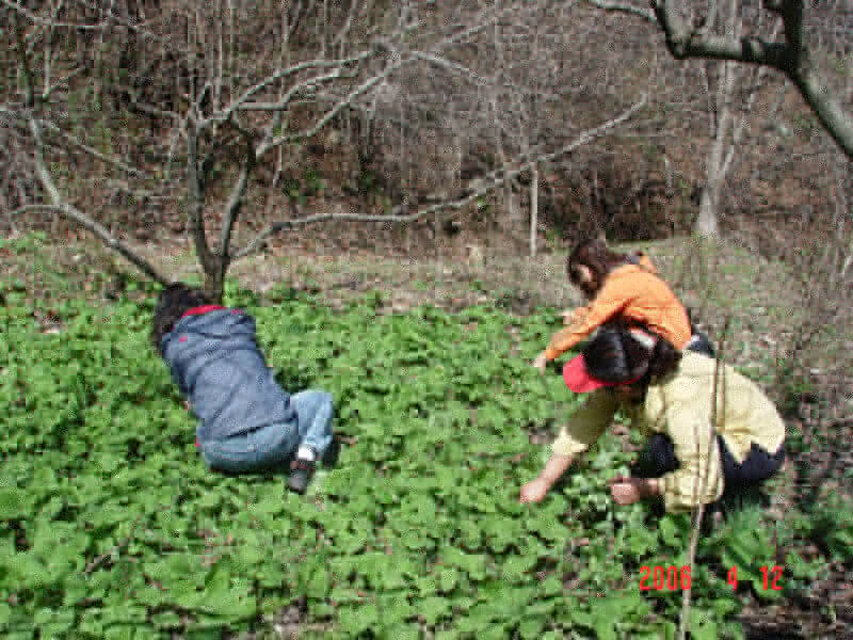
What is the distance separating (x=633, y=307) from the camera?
3.21 m

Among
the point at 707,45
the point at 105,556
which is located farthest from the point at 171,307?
the point at 707,45

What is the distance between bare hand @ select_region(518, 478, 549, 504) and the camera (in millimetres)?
3334

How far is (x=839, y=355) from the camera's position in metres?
5.19

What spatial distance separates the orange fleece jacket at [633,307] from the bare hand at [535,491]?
647 mm

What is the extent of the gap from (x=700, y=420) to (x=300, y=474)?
6.02 feet

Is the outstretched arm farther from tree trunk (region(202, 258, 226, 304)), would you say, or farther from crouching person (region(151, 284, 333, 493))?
tree trunk (region(202, 258, 226, 304))

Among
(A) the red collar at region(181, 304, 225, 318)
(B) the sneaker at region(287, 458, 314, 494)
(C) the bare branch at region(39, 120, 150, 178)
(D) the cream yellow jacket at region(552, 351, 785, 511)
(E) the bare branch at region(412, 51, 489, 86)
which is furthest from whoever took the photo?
(C) the bare branch at region(39, 120, 150, 178)

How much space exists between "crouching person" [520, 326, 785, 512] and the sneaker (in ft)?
3.41

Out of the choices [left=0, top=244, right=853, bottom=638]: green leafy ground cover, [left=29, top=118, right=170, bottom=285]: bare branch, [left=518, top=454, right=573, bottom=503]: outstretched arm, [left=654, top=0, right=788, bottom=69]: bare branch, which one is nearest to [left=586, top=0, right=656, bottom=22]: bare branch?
[left=654, top=0, right=788, bottom=69]: bare branch

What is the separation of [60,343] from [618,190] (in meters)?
10.9

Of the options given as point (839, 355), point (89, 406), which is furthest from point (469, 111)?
point (89, 406)

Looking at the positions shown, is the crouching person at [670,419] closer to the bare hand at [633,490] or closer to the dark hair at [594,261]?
the bare hand at [633,490]

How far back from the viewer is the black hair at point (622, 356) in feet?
9.41

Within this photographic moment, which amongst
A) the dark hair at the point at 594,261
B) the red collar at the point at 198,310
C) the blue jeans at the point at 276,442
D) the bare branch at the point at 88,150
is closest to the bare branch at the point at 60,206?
the bare branch at the point at 88,150
